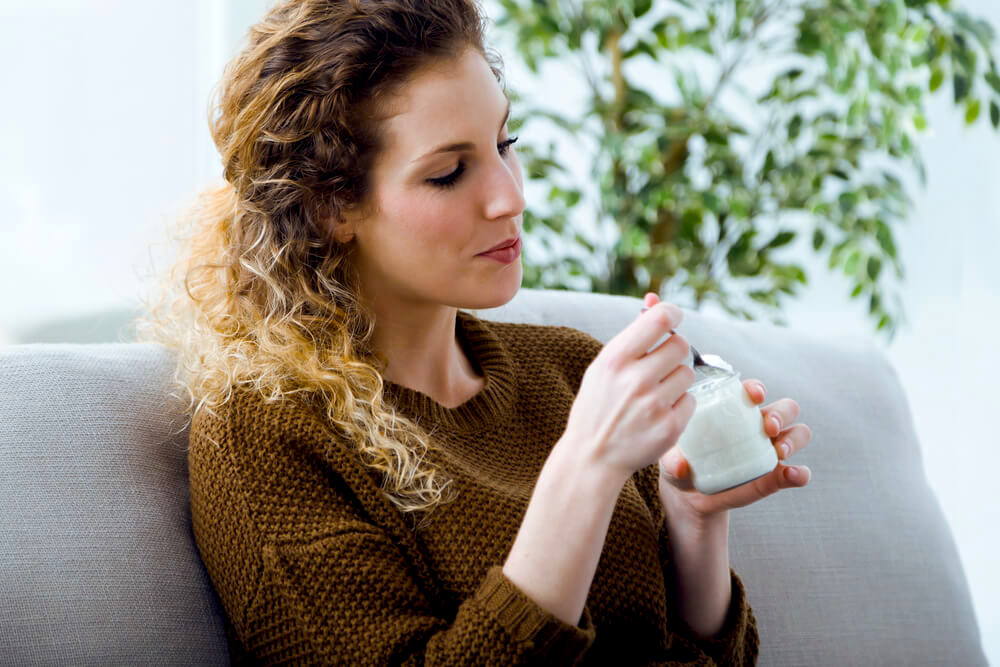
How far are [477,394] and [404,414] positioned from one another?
0.11 meters

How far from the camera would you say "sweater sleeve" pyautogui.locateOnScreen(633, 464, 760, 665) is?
1.15 meters

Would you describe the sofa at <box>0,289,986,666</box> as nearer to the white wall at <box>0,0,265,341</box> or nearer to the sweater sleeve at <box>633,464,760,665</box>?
the sweater sleeve at <box>633,464,760,665</box>

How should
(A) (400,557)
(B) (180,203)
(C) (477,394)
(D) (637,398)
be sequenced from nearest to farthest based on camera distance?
(D) (637,398) < (A) (400,557) < (C) (477,394) < (B) (180,203)

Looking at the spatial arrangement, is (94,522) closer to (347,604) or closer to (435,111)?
(347,604)

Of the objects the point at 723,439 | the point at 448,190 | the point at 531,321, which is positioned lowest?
the point at 531,321

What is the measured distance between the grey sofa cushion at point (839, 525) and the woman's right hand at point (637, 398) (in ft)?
1.89

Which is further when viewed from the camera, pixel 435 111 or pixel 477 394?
pixel 477 394

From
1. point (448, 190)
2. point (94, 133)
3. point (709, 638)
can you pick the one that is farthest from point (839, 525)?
point (94, 133)

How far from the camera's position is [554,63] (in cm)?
275

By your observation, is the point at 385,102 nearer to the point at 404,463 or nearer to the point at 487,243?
the point at 487,243

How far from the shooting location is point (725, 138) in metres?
2.15

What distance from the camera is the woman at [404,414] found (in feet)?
3.00

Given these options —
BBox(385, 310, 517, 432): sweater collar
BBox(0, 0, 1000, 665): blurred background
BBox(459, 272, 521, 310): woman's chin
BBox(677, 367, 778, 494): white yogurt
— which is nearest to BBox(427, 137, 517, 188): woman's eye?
BBox(459, 272, 521, 310): woman's chin

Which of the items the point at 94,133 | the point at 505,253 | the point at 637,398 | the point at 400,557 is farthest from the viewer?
the point at 94,133
